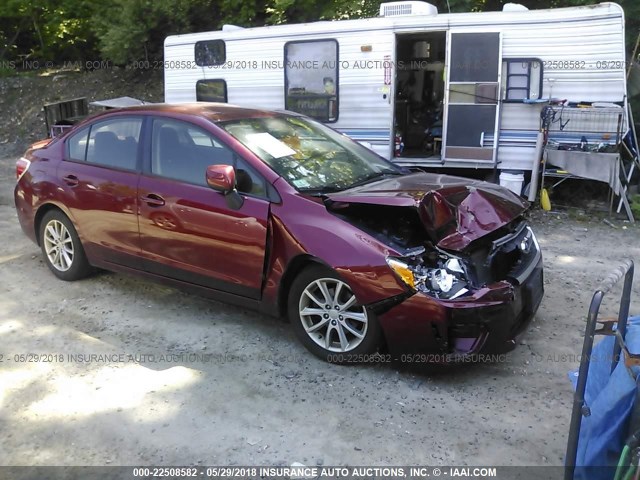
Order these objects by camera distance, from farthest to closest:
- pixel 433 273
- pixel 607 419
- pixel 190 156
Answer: pixel 190 156, pixel 433 273, pixel 607 419

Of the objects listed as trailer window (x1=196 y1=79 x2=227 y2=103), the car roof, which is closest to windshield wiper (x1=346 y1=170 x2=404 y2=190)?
the car roof

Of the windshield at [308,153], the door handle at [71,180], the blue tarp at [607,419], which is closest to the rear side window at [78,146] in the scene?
the door handle at [71,180]

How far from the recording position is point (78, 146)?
17.2 feet

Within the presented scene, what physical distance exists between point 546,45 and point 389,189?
5.07 m

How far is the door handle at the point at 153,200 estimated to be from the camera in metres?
4.50

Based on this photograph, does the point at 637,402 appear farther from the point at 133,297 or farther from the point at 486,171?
the point at 486,171

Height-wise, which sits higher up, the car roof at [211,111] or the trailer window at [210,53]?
the trailer window at [210,53]

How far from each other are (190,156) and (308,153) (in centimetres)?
89

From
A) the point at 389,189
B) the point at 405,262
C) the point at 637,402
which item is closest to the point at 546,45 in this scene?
the point at 389,189

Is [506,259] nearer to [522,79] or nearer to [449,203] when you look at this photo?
[449,203]

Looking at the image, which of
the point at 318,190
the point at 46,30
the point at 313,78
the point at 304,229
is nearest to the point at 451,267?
the point at 304,229

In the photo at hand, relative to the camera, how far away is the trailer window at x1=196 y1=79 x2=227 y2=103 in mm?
10070

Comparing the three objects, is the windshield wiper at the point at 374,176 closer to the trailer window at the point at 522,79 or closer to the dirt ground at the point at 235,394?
the dirt ground at the point at 235,394

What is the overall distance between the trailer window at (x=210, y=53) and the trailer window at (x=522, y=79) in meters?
4.55
